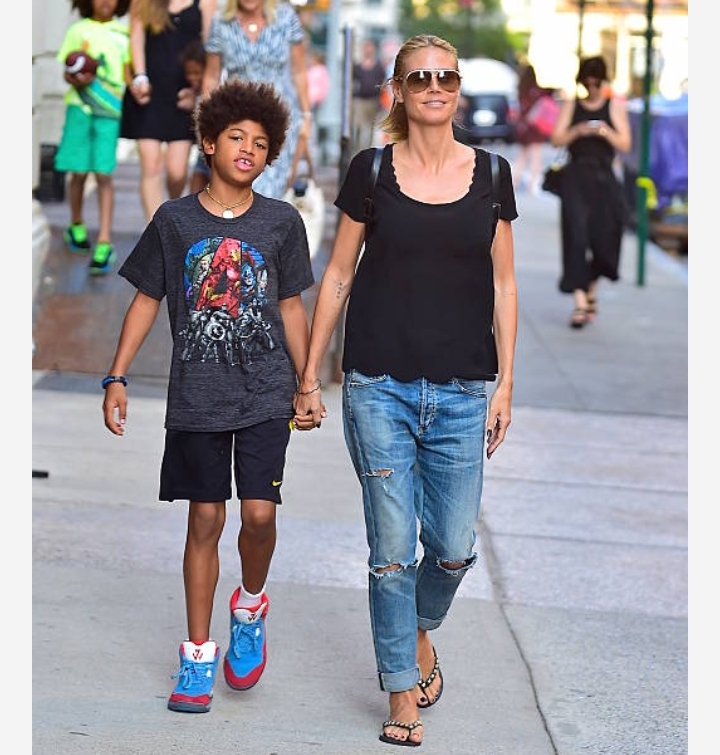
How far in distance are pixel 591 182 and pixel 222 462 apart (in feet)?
26.6

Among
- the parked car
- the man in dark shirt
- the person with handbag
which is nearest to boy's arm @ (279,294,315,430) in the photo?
the man in dark shirt

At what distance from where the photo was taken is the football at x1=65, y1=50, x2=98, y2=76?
1020 centimetres

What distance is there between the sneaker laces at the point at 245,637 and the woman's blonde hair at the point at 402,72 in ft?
4.65

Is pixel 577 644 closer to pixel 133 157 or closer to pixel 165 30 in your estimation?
pixel 165 30

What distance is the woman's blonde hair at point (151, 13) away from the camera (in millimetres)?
10062

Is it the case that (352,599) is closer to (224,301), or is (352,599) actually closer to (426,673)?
(426,673)

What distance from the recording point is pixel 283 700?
4.97m

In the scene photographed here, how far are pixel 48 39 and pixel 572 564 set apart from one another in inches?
278

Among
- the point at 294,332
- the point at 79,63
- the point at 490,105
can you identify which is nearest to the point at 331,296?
the point at 294,332

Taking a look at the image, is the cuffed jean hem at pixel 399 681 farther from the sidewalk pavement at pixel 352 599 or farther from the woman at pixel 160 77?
the woman at pixel 160 77

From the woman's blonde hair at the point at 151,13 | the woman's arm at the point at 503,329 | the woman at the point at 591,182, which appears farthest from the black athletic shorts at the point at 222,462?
the woman at the point at 591,182

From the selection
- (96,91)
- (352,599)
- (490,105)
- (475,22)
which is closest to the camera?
(352,599)

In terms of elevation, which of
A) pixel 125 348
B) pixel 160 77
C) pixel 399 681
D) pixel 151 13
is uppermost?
pixel 151 13

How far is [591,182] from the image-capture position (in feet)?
40.8
